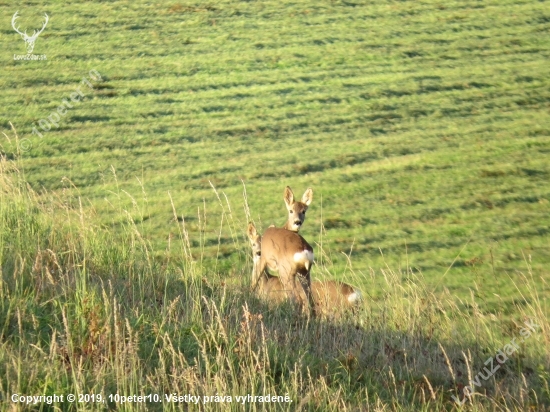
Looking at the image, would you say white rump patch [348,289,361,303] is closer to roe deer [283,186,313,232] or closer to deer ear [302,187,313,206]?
roe deer [283,186,313,232]

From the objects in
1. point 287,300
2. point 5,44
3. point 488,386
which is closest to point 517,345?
point 488,386

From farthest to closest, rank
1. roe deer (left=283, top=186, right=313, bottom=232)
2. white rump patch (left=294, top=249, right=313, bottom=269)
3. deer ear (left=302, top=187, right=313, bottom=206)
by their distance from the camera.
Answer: deer ear (left=302, top=187, right=313, bottom=206) < roe deer (left=283, top=186, right=313, bottom=232) < white rump patch (left=294, top=249, right=313, bottom=269)

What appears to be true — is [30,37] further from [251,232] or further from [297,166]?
[251,232]

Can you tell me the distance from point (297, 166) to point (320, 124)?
2.09 metres

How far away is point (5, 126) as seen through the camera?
602 inches

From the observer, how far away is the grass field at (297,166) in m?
6.01

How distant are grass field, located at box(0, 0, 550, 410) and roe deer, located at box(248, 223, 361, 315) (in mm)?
195

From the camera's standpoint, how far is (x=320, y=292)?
27.7 ft

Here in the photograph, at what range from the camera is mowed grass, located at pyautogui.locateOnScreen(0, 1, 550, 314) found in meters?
11.9

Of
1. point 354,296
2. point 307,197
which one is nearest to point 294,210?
point 307,197

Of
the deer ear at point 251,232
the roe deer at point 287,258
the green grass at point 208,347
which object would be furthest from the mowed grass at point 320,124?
the green grass at point 208,347

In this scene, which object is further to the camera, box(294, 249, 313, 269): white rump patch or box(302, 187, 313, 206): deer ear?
box(302, 187, 313, 206): deer ear

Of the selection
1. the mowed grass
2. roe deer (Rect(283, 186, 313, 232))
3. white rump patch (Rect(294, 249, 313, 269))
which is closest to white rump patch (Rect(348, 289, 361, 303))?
white rump patch (Rect(294, 249, 313, 269))

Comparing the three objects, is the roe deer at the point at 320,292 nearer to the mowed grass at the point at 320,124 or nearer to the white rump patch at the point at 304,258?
the white rump patch at the point at 304,258
